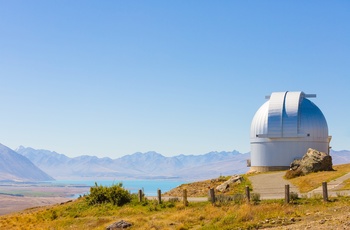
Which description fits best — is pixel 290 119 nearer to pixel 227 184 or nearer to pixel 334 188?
pixel 227 184

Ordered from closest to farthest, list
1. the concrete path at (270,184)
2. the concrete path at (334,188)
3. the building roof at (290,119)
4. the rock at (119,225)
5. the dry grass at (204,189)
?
the rock at (119,225) < the concrete path at (334,188) < the concrete path at (270,184) < the dry grass at (204,189) < the building roof at (290,119)

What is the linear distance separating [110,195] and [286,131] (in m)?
30.4

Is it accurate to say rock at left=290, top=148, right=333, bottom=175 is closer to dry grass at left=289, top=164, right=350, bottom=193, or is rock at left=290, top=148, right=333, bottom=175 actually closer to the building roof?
dry grass at left=289, top=164, right=350, bottom=193

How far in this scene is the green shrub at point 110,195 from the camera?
3612cm

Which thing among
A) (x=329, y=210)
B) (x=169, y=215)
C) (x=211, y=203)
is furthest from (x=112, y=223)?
(x=329, y=210)

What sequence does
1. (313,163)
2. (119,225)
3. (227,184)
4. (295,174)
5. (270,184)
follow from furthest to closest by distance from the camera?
(313,163) → (295,174) → (270,184) → (227,184) → (119,225)

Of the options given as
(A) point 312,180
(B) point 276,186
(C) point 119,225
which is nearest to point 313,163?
(A) point 312,180

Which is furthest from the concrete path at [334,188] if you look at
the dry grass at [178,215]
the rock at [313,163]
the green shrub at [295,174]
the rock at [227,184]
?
the rock at [227,184]

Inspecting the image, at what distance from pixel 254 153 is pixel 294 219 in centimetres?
3967

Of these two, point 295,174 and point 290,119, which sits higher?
point 290,119

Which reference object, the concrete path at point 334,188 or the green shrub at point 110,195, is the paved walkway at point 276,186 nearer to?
the concrete path at point 334,188

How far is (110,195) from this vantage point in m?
36.5

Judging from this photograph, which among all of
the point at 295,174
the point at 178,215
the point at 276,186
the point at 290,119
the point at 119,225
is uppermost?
the point at 290,119

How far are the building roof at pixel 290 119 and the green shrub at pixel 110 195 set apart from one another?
2825 cm
